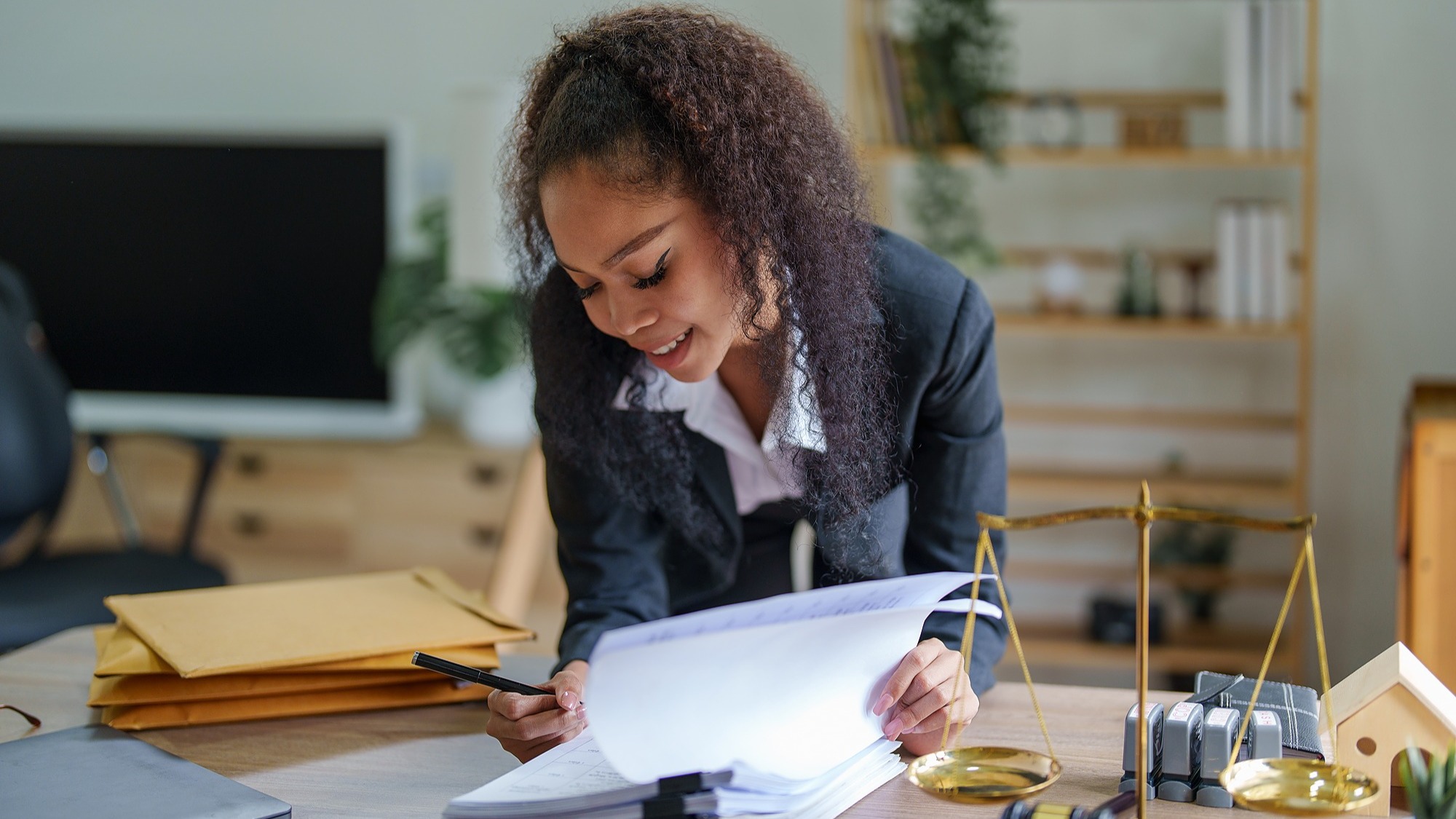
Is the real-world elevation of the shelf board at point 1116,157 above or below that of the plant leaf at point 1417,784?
above

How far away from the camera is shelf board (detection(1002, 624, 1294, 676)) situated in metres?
2.77

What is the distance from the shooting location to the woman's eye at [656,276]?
97 centimetres

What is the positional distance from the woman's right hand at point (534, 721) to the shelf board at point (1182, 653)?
6.79 ft

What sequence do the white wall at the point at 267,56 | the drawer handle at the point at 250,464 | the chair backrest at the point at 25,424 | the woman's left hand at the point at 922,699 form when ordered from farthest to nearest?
1. the white wall at the point at 267,56
2. the drawer handle at the point at 250,464
3. the chair backrest at the point at 25,424
4. the woman's left hand at the point at 922,699

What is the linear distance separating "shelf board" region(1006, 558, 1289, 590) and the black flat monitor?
163cm

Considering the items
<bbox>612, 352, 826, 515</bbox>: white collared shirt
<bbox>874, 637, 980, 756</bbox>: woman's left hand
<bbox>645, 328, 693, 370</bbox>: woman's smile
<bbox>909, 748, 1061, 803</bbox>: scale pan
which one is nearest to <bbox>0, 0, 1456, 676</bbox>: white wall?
<bbox>612, 352, 826, 515</bbox>: white collared shirt

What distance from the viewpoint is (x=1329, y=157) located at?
287 centimetres

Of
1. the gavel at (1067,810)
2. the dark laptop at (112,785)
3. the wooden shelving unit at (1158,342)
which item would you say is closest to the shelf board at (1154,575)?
the wooden shelving unit at (1158,342)

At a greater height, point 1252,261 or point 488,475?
point 1252,261

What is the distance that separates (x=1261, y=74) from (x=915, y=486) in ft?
6.27

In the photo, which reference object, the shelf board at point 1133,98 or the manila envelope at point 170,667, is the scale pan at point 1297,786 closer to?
the manila envelope at point 170,667

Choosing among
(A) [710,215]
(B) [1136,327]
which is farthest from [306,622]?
(B) [1136,327]

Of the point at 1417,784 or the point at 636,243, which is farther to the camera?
the point at 636,243

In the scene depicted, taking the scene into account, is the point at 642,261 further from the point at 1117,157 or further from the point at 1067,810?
the point at 1117,157
